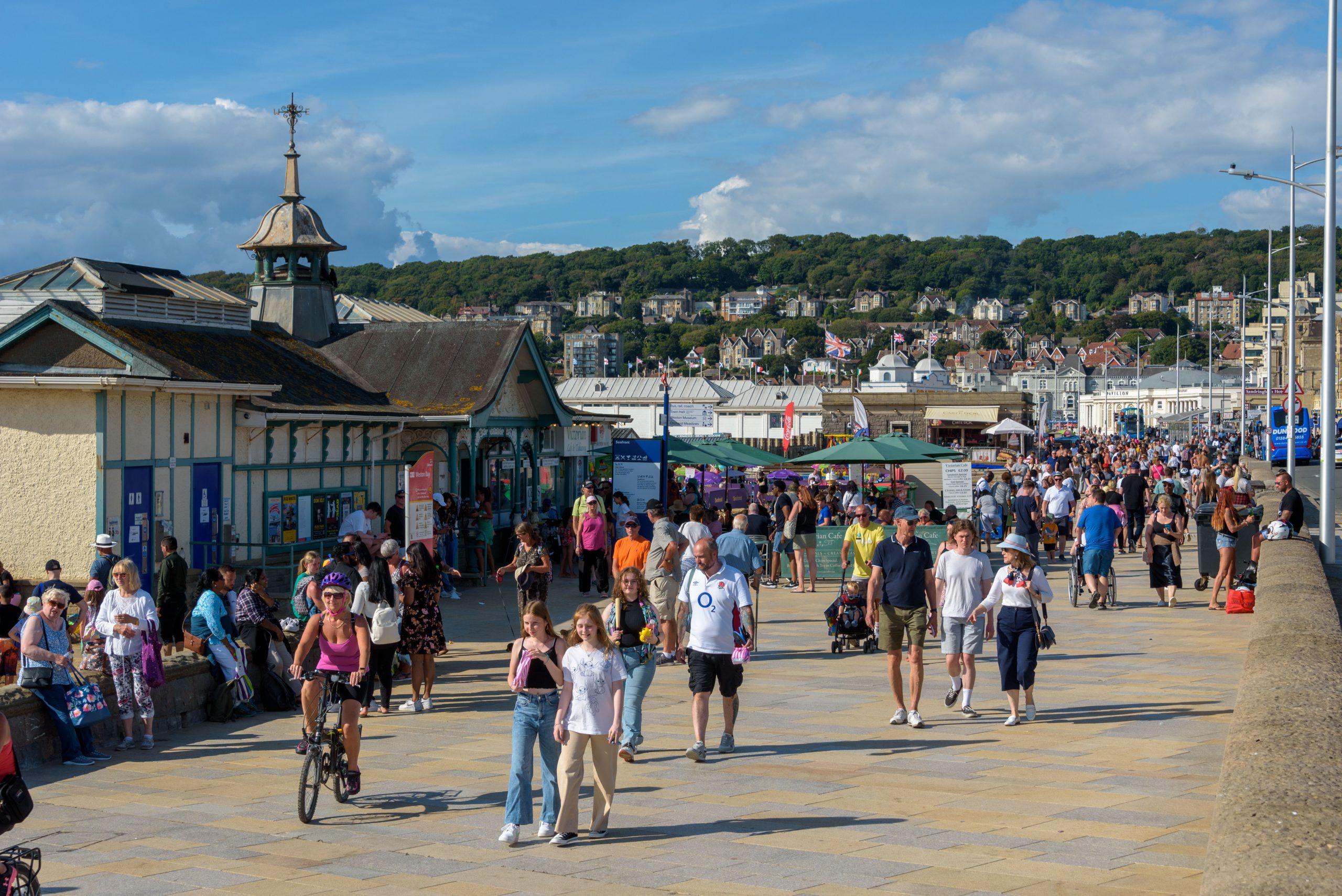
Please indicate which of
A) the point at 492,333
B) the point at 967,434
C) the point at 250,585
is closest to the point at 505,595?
the point at 492,333

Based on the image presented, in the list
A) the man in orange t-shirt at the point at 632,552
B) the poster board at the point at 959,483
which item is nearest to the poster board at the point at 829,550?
the poster board at the point at 959,483

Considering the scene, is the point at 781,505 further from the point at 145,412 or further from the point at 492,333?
the point at 145,412

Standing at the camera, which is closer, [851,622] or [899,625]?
[899,625]

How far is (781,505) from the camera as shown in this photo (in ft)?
77.6

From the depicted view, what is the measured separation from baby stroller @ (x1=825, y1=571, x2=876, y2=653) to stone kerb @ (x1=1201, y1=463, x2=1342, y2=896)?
15.3 ft

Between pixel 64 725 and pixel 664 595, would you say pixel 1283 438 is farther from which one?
pixel 64 725

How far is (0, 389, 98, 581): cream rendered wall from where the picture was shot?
16828mm

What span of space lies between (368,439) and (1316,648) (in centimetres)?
1631

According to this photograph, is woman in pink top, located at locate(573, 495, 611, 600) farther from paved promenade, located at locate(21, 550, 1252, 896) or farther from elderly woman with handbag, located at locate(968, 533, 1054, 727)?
elderly woman with handbag, located at locate(968, 533, 1054, 727)

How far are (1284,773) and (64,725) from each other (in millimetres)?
Result: 8840

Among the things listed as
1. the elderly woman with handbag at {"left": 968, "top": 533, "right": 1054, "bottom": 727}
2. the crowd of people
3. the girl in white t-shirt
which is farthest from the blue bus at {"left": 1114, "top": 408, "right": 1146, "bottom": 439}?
the girl in white t-shirt

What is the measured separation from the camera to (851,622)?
51.4 feet

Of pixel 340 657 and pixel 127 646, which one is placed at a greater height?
pixel 340 657

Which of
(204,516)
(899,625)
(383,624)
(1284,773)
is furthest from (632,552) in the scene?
(1284,773)
